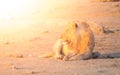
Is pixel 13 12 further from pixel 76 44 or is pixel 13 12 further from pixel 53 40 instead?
pixel 76 44

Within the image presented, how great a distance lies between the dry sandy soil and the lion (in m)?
0.29

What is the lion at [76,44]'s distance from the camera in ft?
37.8

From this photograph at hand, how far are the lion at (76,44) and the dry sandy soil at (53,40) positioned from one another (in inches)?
11.3

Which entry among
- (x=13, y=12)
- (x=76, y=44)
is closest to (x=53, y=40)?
(x=76, y=44)

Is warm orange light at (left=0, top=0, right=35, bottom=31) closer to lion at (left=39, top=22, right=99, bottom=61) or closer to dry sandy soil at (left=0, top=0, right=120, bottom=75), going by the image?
dry sandy soil at (left=0, top=0, right=120, bottom=75)

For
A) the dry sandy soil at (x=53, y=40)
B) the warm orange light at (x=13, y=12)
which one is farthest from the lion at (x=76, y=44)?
the warm orange light at (x=13, y=12)

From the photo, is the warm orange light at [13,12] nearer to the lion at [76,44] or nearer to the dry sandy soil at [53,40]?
the dry sandy soil at [53,40]

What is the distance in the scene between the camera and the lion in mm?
11508

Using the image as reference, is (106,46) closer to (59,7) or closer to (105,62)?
(105,62)

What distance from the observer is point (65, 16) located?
23.0 m

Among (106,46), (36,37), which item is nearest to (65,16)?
(36,37)

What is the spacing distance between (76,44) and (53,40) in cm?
492

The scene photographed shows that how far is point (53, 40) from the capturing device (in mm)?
16516

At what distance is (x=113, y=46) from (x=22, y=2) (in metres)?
15.1
